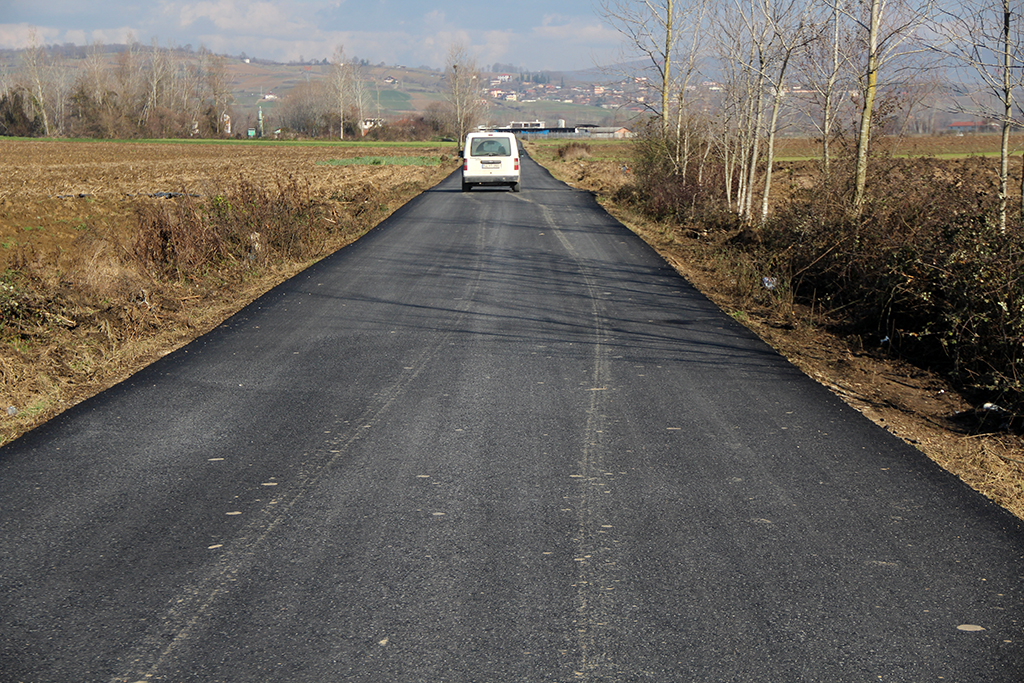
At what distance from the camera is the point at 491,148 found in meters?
26.3

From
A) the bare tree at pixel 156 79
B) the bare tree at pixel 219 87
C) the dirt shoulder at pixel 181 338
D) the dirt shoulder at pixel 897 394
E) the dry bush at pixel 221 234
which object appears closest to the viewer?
the dirt shoulder at pixel 897 394

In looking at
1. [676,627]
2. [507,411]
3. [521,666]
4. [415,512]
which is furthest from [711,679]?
[507,411]

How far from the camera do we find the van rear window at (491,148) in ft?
86.0

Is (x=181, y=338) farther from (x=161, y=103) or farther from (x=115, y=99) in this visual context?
(x=161, y=103)

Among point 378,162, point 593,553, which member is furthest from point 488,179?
point 378,162

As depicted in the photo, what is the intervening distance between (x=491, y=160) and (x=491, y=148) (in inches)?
17.3

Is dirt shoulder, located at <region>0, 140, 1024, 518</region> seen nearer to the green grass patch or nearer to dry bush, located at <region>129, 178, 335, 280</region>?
dry bush, located at <region>129, 178, 335, 280</region>

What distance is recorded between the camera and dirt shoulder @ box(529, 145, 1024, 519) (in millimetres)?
5594

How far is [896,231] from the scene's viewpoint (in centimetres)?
967

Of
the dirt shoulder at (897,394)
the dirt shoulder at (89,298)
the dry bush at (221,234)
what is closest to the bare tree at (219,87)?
the dirt shoulder at (89,298)

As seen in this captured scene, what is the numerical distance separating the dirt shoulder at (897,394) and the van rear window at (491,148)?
14.6m

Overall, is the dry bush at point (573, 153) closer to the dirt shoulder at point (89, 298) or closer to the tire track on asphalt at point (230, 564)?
the dirt shoulder at point (89, 298)

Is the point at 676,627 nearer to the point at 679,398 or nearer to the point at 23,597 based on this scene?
the point at 23,597

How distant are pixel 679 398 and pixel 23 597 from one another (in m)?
4.95
